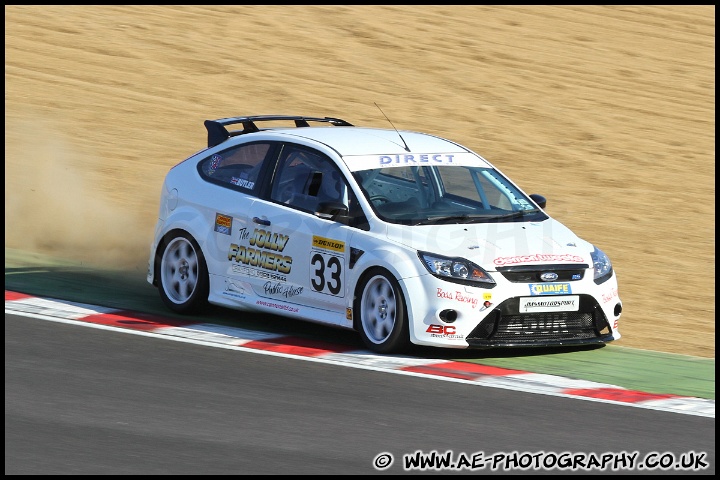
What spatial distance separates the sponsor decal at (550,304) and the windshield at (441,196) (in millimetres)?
856

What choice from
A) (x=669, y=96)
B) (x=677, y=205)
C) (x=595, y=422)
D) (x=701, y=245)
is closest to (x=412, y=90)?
(x=669, y=96)

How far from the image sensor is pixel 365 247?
9.88 meters

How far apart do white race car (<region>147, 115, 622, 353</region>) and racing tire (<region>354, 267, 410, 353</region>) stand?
11mm

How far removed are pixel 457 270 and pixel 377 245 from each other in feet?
2.10

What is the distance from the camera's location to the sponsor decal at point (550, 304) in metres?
9.64

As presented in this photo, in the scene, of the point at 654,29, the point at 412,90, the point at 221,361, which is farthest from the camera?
the point at 654,29

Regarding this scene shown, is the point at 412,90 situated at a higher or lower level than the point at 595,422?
higher

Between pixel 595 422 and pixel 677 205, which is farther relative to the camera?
pixel 677 205

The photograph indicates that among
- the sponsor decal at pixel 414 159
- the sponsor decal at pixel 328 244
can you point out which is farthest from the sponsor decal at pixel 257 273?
the sponsor decal at pixel 414 159

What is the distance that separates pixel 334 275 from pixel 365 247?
1.25 ft

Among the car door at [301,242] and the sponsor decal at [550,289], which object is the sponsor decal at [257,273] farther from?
the sponsor decal at [550,289]

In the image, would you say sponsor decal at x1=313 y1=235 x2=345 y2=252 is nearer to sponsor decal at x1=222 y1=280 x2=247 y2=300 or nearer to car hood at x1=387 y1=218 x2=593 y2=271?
car hood at x1=387 y1=218 x2=593 y2=271

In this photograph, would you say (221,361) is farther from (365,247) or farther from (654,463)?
(654,463)

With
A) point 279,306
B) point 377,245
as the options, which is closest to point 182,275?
point 279,306
